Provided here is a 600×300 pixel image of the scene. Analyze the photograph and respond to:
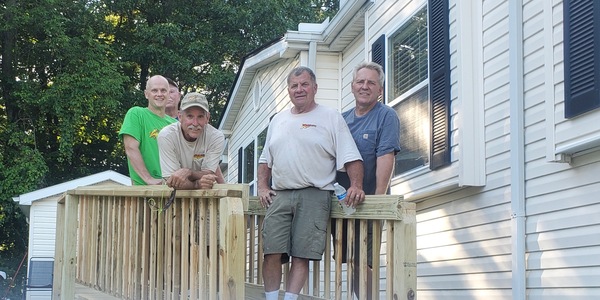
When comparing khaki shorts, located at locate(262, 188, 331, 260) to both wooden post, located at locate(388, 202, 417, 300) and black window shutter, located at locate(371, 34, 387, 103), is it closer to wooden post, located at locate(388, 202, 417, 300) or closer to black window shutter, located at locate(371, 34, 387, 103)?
wooden post, located at locate(388, 202, 417, 300)

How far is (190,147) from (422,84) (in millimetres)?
3291

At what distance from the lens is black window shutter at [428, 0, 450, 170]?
6823 millimetres

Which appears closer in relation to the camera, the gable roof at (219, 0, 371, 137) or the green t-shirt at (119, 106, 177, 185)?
the green t-shirt at (119, 106, 177, 185)

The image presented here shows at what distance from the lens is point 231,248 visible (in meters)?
4.18

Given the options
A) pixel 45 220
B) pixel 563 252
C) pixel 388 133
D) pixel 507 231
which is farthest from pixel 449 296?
pixel 45 220

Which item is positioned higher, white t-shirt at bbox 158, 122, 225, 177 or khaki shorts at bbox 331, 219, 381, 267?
white t-shirt at bbox 158, 122, 225, 177

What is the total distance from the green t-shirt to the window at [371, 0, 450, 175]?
2491mm

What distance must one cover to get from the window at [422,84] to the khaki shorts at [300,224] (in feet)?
7.84

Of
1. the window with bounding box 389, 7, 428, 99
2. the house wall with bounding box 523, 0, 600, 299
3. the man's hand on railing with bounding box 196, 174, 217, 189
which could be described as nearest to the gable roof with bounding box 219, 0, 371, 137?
the window with bounding box 389, 7, 428, 99

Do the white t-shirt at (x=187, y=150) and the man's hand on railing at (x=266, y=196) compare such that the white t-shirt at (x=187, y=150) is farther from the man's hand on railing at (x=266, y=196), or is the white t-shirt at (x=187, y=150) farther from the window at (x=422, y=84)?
the window at (x=422, y=84)

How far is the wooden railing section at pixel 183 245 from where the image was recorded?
164 inches

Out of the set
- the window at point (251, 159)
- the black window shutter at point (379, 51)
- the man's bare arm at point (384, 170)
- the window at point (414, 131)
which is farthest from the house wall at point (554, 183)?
the window at point (251, 159)

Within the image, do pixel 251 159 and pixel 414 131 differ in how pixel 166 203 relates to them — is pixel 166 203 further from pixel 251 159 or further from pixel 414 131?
pixel 251 159

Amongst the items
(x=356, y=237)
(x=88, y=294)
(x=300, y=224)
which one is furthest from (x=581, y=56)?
(x=88, y=294)
